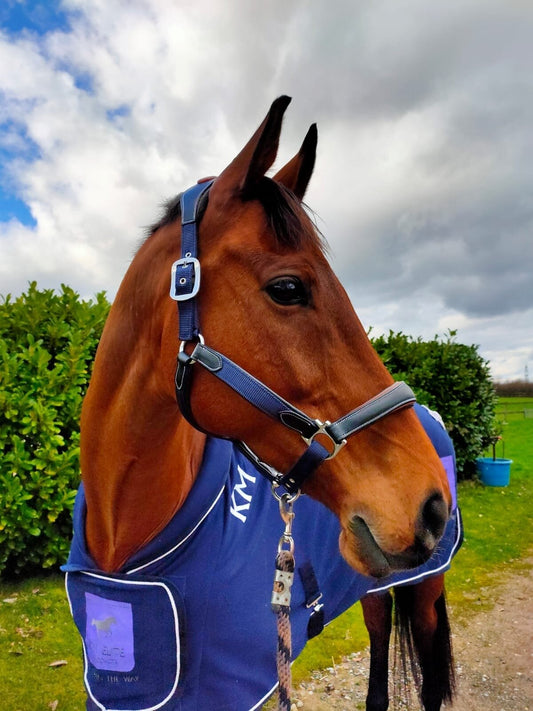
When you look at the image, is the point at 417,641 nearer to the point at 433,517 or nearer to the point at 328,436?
the point at 433,517

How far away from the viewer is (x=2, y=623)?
4.07 meters

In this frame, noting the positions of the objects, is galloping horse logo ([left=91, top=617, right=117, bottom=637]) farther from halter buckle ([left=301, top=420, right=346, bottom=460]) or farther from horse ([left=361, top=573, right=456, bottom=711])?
horse ([left=361, top=573, right=456, bottom=711])

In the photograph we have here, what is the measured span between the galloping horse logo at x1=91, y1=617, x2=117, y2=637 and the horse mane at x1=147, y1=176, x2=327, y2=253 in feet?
4.85

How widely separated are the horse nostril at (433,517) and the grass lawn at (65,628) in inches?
125

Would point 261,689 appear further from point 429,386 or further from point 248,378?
point 429,386

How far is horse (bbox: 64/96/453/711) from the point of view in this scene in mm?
1385

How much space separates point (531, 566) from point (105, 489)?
6150 millimetres

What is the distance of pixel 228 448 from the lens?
6.59 feet

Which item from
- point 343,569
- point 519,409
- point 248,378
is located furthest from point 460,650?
point 519,409

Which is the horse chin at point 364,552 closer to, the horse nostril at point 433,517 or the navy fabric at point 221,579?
the horse nostril at point 433,517

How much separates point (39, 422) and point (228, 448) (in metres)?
2.93

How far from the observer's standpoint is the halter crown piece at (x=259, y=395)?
1.36 meters

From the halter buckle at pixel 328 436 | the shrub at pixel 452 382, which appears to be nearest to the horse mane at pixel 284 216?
the halter buckle at pixel 328 436

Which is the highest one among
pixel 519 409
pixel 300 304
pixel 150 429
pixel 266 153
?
pixel 519 409
